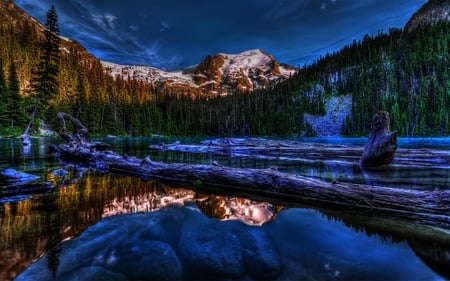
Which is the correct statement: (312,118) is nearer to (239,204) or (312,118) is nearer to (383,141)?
(383,141)

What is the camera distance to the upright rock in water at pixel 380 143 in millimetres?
13180

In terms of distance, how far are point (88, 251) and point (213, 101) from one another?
13252 cm

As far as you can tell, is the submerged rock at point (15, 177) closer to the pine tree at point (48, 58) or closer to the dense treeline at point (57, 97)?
the pine tree at point (48, 58)

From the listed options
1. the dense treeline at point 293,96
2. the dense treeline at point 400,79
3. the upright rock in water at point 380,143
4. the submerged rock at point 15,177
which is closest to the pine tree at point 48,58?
the submerged rock at point 15,177

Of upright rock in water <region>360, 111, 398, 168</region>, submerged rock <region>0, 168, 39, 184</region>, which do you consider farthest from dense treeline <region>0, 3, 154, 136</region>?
upright rock in water <region>360, 111, 398, 168</region>

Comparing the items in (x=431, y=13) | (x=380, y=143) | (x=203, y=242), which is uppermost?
(x=431, y=13)

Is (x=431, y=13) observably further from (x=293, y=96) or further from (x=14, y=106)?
(x=14, y=106)

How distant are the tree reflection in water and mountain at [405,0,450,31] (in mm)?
196676

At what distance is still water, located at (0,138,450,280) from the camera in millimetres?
3562

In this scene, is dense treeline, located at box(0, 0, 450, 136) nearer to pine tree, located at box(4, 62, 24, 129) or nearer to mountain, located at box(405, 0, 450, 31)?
pine tree, located at box(4, 62, 24, 129)

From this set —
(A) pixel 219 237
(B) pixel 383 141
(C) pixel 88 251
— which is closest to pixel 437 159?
(B) pixel 383 141

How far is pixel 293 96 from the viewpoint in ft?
399

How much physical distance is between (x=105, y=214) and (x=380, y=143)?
14.4m

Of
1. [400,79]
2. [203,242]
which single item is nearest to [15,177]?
[203,242]
